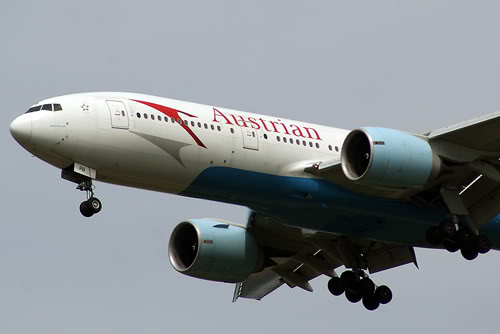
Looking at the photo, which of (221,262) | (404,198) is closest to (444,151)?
(404,198)

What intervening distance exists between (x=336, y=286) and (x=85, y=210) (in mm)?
9778

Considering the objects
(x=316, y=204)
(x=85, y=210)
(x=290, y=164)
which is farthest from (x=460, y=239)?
(x=85, y=210)

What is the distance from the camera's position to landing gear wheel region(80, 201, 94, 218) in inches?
1580

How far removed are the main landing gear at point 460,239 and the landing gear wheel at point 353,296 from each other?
179 inches

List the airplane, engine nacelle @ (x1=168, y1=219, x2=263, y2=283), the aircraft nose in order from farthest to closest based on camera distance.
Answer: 1. engine nacelle @ (x1=168, y1=219, x2=263, y2=283)
2. the airplane
3. the aircraft nose

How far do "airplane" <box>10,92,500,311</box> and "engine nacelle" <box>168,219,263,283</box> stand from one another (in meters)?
2.19

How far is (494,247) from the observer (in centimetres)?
4628

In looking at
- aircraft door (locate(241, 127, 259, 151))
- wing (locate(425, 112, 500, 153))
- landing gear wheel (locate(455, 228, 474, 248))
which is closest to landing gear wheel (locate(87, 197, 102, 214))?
aircraft door (locate(241, 127, 259, 151))

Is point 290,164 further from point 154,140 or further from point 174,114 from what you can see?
point 154,140

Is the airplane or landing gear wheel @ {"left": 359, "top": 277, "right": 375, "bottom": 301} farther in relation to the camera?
landing gear wheel @ {"left": 359, "top": 277, "right": 375, "bottom": 301}

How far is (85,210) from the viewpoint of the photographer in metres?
40.1

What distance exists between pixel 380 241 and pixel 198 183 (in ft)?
21.7

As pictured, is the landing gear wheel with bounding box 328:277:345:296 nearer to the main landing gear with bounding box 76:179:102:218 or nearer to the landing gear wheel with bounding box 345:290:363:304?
the landing gear wheel with bounding box 345:290:363:304

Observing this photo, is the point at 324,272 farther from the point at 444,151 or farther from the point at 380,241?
the point at 444,151
